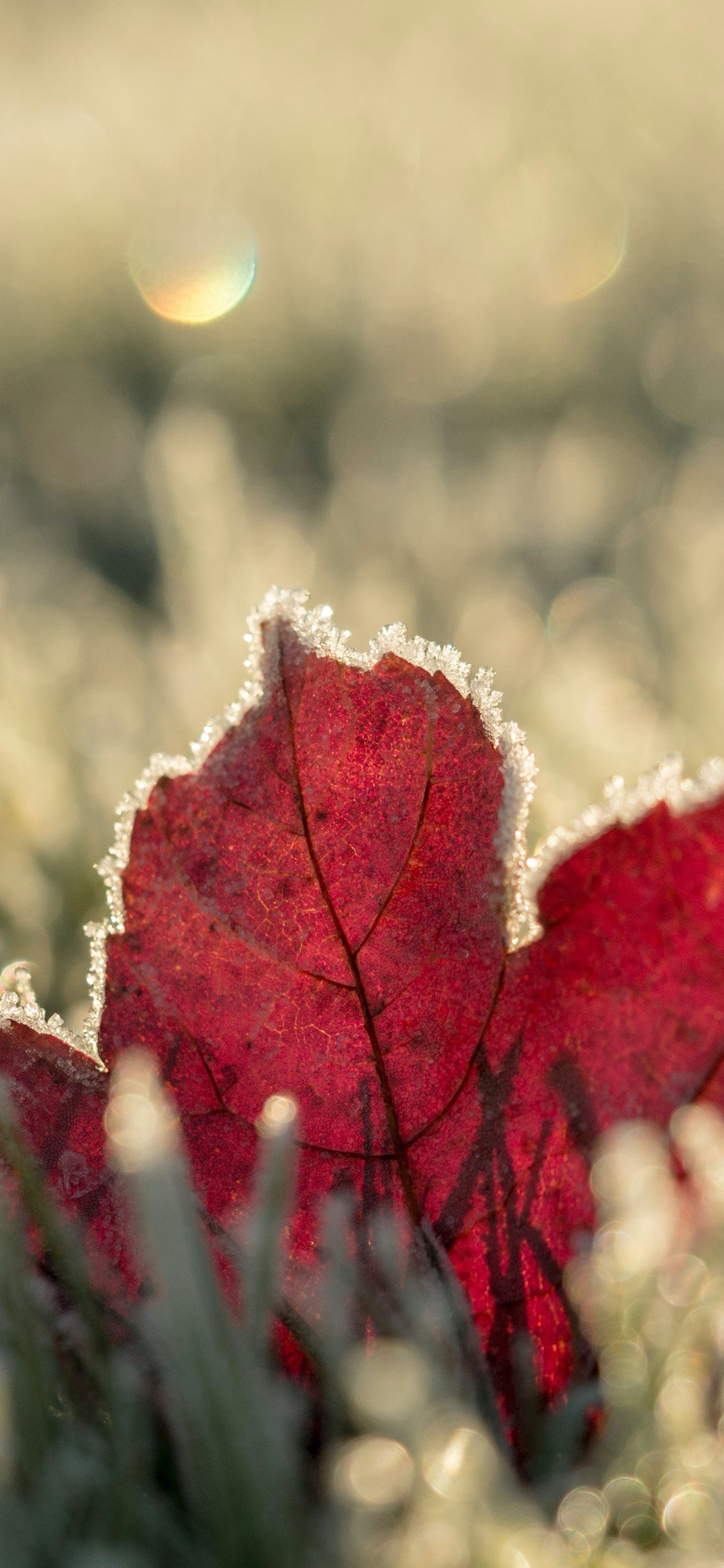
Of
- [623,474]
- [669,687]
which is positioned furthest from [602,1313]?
[623,474]

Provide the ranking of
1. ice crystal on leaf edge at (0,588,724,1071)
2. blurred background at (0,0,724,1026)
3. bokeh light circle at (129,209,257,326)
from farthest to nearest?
1. bokeh light circle at (129,209,257,326)
2. blurred background at (0,0,724,1026)
3. ice crystal on leaf edge at (0,588,724,1071)

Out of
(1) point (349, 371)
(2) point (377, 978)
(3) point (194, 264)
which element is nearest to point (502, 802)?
(2) point (377, 978)

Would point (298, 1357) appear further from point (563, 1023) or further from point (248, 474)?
point (248, 474)

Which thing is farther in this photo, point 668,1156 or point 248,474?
point 248,474

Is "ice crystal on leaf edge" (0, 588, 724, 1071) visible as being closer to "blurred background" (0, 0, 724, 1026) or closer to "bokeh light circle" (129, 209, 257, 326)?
"blurred background" (0, 0, 724, 1026)

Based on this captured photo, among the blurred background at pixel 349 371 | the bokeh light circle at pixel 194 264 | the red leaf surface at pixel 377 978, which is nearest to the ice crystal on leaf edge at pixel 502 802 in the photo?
the red leaf surface at pixel 377 978

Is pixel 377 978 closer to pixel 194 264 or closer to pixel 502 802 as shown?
pixel 502 802

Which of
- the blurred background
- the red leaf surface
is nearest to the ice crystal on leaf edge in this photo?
the red leaf surface
